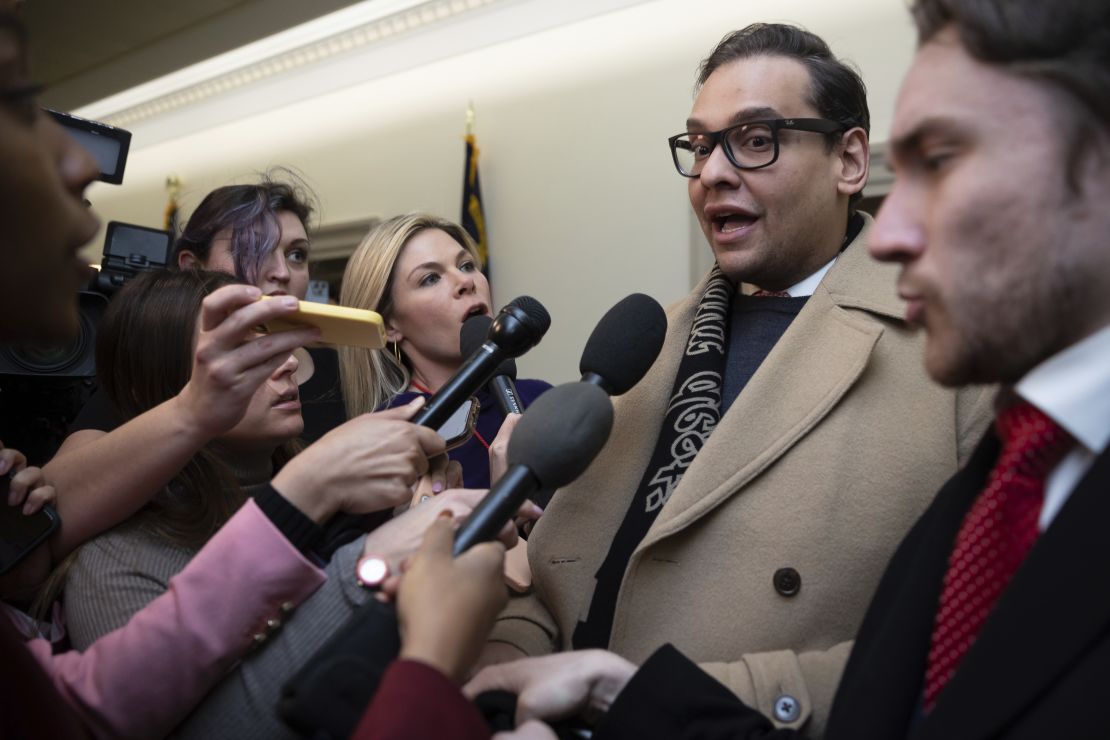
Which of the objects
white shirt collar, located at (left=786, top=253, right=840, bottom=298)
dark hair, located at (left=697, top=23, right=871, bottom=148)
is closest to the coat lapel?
white shirt collar, located at (left=786, top=253, right=840, bottom=298)

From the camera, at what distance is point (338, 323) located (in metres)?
1.07

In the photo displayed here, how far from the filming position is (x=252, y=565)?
0.92 m

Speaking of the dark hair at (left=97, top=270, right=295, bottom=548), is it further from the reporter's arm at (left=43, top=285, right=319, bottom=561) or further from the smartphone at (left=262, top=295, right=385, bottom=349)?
the smartphone at (left=262, top=295, right=385, bottom=349)

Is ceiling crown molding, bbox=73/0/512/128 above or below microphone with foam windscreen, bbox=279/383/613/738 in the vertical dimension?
above

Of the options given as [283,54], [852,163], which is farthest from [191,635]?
[283,54]

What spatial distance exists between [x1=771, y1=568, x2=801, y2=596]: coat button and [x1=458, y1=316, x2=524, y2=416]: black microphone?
52 cm

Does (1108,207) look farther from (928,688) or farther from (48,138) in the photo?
(48,138)

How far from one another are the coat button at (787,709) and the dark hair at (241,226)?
1.66 metres

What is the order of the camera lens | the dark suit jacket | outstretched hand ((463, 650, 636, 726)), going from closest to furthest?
the dark suit jacket, outstretched hand ((463, 650, 636, 726)), the camera lens

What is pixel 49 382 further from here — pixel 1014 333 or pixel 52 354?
pixel 1014 333

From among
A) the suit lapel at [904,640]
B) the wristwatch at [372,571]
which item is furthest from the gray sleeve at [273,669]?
the suit lapel at [904,640]

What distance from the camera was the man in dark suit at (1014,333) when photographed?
636mm

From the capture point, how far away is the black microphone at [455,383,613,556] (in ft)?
2.60

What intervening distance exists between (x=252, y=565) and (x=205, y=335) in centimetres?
36
